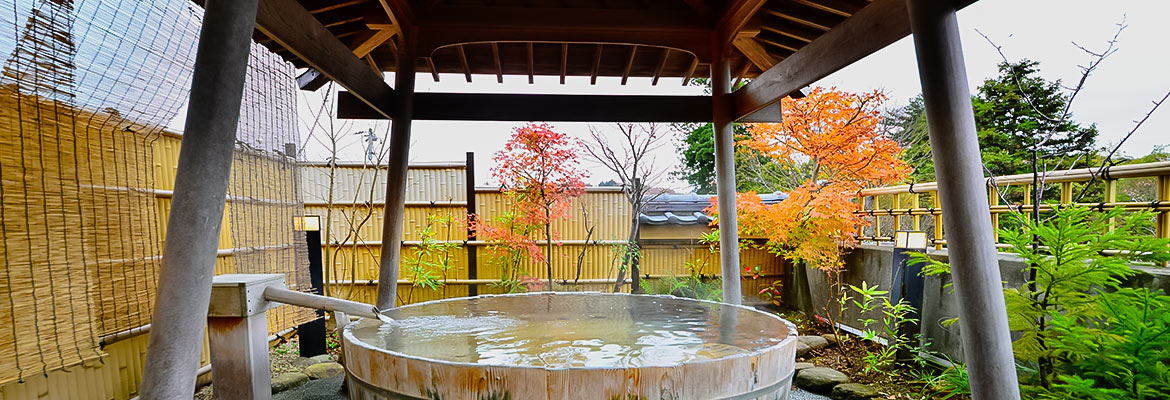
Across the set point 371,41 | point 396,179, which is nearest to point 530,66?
point 371,41

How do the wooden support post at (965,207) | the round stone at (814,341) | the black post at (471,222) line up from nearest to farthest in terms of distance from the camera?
1. the wooden support post at (965,207)
2. the round stone at (814,341)
3. the black post at (471,222)

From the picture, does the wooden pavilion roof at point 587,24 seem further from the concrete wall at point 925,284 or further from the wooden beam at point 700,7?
the concrete wall at point 925,284

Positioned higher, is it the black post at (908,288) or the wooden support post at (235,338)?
the wooden support post at (235,338)

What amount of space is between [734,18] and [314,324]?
479 centimetres

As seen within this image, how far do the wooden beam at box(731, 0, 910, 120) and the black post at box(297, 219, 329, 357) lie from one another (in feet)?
14.5

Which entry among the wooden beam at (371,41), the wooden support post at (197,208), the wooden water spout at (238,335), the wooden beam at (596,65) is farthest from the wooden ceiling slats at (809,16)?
the wooden water spout at (238,335)

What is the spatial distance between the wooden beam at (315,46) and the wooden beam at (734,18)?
2.74 m

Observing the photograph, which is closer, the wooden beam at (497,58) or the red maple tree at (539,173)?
the wooden beam at (497,58)

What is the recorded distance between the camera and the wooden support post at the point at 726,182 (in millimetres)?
4512

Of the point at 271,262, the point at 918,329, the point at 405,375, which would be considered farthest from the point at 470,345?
the point at 918,329

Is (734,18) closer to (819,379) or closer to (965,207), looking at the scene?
(965,207)

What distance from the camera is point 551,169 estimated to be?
263 inches

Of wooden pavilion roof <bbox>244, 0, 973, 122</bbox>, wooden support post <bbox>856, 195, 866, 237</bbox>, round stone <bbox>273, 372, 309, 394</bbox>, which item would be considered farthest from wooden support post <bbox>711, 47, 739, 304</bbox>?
round stone <bbox>273, 372, 309, 394</bbox>

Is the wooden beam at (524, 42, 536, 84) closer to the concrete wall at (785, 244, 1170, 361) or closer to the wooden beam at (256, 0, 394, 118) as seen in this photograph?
the wooden beam at (256, 0, 394, 118)
